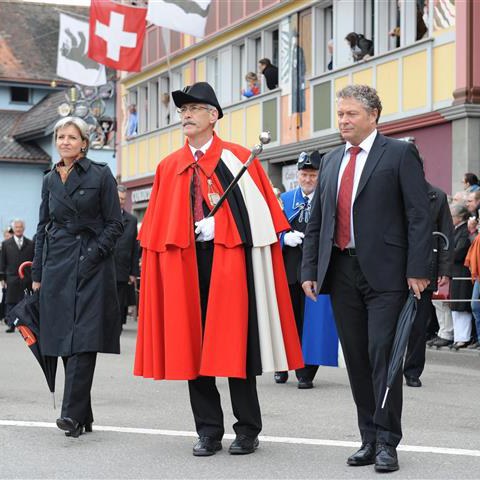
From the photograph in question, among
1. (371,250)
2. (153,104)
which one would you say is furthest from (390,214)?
(153,104)

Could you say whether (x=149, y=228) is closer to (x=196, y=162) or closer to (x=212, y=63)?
(x=196, y=162)

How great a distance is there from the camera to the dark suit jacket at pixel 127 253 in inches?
738

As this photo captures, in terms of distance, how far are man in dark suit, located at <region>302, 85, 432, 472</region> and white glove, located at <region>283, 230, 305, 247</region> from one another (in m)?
4.36

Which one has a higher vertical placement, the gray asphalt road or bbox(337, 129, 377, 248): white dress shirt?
bbox(337, 129, 377, 248): white dress shirt

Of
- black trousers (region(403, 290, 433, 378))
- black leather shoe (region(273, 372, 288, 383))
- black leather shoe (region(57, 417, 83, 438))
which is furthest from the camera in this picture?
black leather shoe (region(273, 372, 288, 383))

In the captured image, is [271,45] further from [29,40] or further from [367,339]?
[29,40]

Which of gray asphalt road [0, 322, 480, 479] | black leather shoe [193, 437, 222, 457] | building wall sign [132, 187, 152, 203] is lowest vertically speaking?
gray asphalt road [0, 322, 480, 479]

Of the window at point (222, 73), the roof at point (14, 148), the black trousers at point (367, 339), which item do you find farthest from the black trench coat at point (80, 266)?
the roof at point (14, 148)

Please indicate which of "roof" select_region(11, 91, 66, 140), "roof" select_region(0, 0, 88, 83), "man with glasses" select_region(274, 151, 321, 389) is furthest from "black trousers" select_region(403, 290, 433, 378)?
"roof" select_region(0, 0, 88, 83)

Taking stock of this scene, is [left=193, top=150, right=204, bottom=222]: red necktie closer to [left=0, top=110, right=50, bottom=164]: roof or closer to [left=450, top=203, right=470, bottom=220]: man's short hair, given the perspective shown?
[left=450, top=203, right=470, bottom=220]: man's short hair

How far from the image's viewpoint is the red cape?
24.3 ft

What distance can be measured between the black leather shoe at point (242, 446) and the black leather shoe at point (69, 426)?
1.11m

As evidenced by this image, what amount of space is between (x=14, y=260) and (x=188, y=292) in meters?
16.6

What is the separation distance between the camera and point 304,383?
1143 cm
